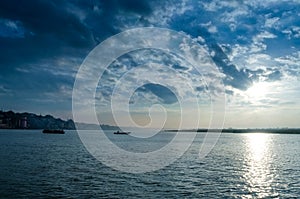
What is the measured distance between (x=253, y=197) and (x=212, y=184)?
7.71m

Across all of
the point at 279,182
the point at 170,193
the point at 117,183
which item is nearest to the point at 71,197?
the point at 117,183

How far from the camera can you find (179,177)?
48.9 metres

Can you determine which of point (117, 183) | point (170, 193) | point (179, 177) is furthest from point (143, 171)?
point (170, 193)

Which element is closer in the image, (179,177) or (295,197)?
(295,197)

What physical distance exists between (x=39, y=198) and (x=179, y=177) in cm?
2404

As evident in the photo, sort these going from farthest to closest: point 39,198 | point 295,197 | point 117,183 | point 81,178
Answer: point 81,178, point 117,183, point 295,197, point 39,198

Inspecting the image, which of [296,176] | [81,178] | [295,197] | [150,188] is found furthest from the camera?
[296,176]

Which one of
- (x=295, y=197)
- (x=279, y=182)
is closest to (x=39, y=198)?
(x=295, y=197)

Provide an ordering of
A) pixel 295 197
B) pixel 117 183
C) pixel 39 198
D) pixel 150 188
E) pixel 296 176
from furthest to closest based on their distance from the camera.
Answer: pixel 296 176 < pixel 117 183 < pixel 150 188 < pixel 295 197 < pixel 39 198

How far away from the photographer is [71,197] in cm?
3419

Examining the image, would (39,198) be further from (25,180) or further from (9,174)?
(9,174)

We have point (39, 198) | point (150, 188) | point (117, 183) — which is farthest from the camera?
point (117, 183)

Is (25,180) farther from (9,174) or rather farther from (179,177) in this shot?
(179,177)

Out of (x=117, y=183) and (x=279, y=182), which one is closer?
(x=117, y=183)
